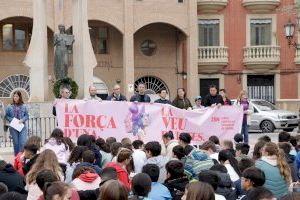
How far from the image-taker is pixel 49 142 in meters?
11.6

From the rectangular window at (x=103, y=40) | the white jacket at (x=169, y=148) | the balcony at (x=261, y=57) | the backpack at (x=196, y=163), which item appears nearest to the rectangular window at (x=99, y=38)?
the rectangular window at (x=103, y=40)

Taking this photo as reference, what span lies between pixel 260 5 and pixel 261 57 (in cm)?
318

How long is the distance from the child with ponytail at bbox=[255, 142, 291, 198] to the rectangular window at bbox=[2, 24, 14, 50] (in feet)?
105

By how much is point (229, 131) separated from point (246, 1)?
24.9 meters

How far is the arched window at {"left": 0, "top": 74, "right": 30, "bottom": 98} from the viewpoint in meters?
38.1

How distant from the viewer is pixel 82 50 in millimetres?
24156

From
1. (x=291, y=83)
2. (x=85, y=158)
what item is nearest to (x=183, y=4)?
(x=291, y=83)

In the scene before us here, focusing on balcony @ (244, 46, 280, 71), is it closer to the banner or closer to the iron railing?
the iron railing

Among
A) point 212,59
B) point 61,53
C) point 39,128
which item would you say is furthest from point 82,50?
point 212,59

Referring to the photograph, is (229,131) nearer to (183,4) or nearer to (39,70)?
(39,70)

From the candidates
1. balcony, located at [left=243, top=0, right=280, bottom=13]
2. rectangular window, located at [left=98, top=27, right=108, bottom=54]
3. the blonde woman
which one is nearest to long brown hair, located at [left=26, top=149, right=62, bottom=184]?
the blonde woman

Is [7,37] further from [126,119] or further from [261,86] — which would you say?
[126,119]

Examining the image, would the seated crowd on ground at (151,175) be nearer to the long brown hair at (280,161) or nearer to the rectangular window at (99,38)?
the long brown hair at (280,161)

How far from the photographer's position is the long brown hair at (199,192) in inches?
225
